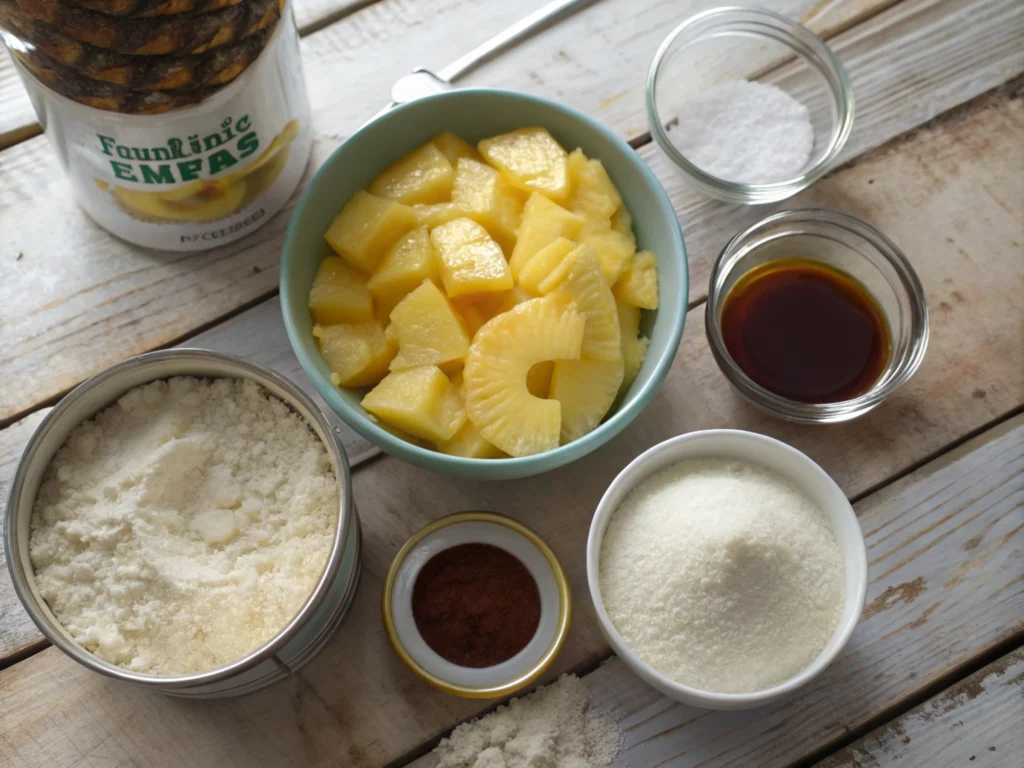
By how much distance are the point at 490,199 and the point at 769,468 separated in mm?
478

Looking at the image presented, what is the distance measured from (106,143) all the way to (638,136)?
28.3 inches

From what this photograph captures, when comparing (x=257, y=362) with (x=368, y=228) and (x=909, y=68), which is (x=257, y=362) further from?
(x=909, y=68)

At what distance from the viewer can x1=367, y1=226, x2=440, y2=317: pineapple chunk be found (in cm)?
111

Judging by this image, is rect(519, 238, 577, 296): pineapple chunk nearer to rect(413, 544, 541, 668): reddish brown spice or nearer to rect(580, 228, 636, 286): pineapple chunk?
rect(580, 228, 636, 286): pineapple chunk

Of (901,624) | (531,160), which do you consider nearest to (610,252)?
(531,160)

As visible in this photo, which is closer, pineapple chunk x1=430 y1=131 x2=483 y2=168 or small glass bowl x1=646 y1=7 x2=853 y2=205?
pineapple chunk x1=430 y1=131 x2=483 y2=168

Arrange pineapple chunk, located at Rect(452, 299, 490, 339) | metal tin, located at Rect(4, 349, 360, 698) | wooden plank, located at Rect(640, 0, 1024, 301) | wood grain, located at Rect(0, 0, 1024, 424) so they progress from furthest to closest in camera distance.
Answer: wooden plank, located at Rect(640, 0, 1024, 301) < wood grain, located at Rect(0, 0, 1024, 424) < pineapple chunk, located at Rect(452, 299, 490, 339) < metal tin, located at Rect(4, 349, 360, 698)

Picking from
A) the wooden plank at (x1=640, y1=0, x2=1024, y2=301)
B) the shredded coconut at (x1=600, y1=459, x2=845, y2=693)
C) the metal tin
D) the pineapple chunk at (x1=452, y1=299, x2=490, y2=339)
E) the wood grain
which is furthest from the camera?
the wooden plank at (x1=640, y1=0, x2=1024, y2=301)

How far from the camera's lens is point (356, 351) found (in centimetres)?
111

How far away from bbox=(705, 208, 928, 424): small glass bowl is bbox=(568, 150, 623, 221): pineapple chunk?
17 cm

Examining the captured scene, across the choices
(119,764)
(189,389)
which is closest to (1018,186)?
(189,389)

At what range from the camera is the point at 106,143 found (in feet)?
3.49

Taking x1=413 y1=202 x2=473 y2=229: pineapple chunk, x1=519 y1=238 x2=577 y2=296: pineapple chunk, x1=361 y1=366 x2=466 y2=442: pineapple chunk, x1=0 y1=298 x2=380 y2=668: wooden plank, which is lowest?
x1=0 y1=298 x2=380 y2=668: wooden plank

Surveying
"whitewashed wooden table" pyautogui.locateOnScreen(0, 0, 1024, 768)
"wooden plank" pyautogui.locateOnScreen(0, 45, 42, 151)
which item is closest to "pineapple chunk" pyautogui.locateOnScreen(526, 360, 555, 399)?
"whitewashed wooden table" pyautogui.locateOnScreen(0, 0, 1024, 768)
